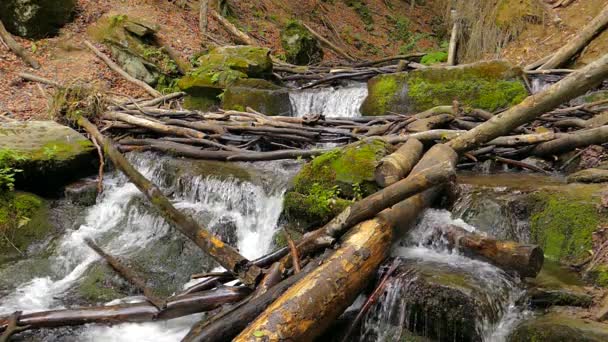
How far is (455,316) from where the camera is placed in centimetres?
419

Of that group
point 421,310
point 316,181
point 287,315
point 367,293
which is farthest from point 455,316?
point 316,181

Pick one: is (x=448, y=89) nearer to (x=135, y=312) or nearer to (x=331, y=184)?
(x=331, y=184)

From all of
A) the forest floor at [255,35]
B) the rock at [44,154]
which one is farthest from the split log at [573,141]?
the rock at [44,154]

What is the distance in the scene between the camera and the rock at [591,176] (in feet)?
19.6

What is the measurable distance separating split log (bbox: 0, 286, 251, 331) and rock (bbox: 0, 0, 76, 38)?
11.2m

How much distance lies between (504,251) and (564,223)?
122cm

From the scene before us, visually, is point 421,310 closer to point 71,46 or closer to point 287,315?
point 287,315

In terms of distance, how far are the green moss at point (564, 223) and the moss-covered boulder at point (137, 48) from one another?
10.6 metres

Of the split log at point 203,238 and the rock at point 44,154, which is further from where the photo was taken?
the rock at point 44,154

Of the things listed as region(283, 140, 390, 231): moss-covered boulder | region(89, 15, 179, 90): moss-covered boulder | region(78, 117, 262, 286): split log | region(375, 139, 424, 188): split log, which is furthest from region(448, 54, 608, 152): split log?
region(89, 15, 179, 90): moss-covered boulder

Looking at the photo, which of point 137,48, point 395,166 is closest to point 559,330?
point 395,166

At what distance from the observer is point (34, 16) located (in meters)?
13.4

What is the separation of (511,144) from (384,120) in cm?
259

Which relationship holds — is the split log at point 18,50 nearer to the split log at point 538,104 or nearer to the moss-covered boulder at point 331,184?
the moss-covered boulder at point 331,184
